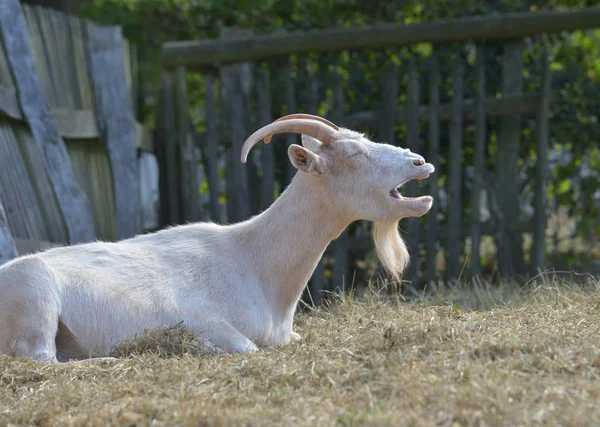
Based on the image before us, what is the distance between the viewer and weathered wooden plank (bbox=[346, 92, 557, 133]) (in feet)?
23.8

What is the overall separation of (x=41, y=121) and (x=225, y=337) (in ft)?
8.60

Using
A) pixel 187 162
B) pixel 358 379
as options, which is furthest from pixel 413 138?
pixel 358 379

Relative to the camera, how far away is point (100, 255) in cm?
484

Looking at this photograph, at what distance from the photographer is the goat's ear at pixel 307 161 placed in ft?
15.6

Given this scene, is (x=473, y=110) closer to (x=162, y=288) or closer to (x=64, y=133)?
(x=64, y=133)

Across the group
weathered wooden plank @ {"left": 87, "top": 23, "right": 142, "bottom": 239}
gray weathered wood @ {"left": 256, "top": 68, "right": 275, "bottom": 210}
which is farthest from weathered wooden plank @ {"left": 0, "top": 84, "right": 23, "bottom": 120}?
gray weathered wood @ {"left": 256, "top": 68, "right": 275, "bottom": 210}

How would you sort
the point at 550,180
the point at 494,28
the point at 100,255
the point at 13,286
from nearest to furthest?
the point at 13,286, the point at 100,255, the point at 494,28, the point at 550,180

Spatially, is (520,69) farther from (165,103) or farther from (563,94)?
(165,103)

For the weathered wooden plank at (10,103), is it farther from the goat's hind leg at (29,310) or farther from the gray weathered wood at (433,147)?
the gray weathered wood at (433,147)

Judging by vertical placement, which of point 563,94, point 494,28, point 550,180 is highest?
point 494,28

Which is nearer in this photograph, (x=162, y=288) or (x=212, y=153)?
(x=162, y=288)

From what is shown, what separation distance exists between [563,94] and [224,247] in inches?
149

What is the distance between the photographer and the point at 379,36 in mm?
7254

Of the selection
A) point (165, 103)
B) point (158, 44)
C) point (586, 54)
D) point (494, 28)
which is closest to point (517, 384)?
point (494, 28)
